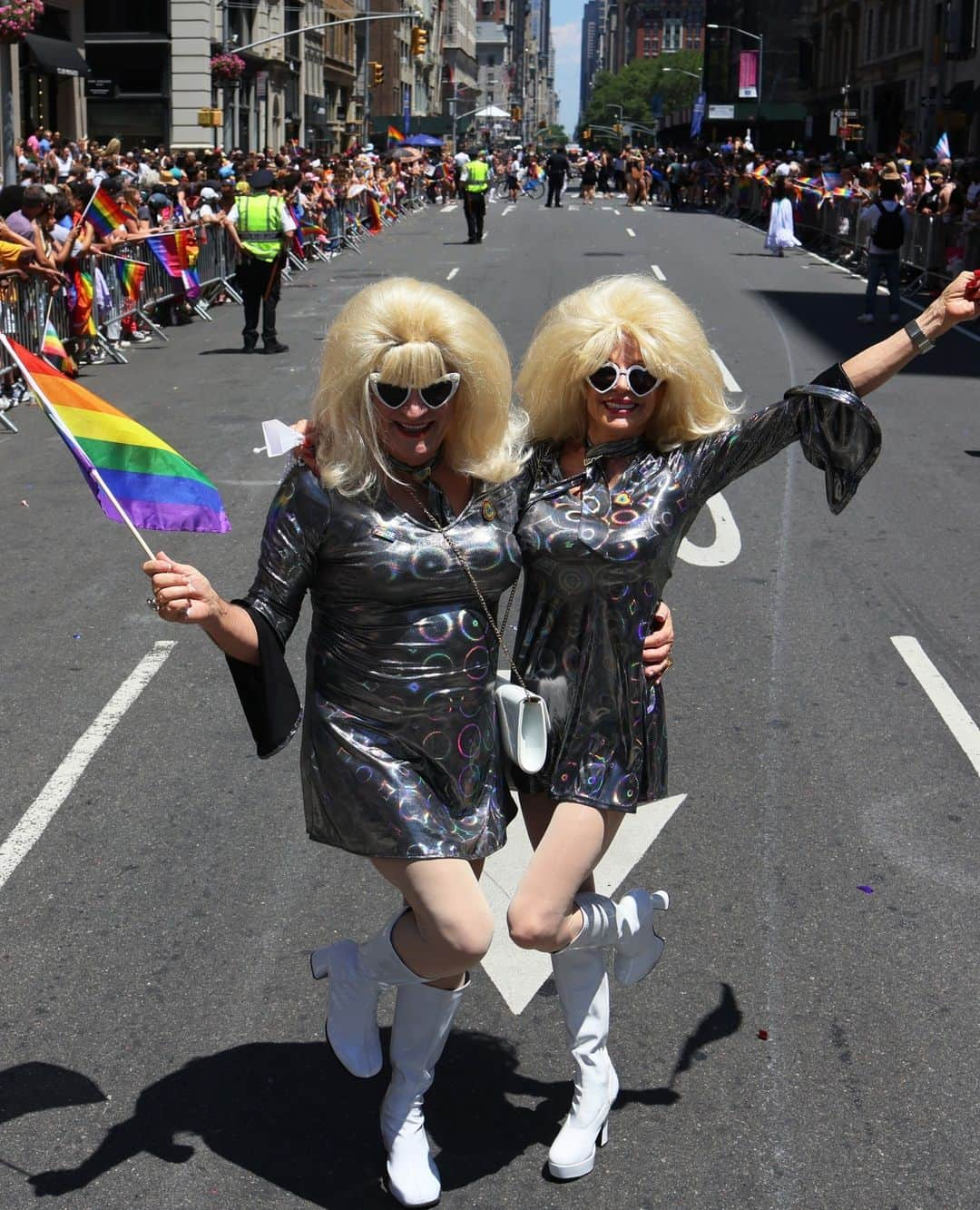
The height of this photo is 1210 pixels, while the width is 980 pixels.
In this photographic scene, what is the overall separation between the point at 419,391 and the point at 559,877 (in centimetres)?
105

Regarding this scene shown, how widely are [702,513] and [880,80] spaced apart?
215 feet

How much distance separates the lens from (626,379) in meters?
3.51

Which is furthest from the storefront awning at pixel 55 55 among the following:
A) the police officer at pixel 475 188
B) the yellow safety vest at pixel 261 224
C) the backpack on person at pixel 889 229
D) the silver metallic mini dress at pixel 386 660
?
the silver metallic mini dress at pixel 386 660

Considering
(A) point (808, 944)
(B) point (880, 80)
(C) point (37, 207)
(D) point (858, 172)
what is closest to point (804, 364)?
(C) point (37, 207)

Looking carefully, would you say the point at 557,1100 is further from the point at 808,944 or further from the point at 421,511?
the point at 421,511

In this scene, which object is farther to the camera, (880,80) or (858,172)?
(880,80)

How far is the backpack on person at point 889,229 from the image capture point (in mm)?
19234

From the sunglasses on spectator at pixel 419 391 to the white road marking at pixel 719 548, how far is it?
232 inches

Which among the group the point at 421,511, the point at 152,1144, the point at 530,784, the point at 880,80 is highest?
the point at 880,80

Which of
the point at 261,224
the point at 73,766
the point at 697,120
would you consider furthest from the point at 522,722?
the point at 697,120

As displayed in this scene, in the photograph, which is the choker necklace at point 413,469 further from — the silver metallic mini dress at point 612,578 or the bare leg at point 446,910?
the bare leg at point 446,910

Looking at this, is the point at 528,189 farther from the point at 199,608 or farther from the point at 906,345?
the point at 199,608

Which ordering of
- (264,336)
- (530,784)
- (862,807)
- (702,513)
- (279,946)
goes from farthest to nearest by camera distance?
(264,336), (702,513), (862,807), (279,946), (530,784)

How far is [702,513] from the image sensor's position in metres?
10.7
